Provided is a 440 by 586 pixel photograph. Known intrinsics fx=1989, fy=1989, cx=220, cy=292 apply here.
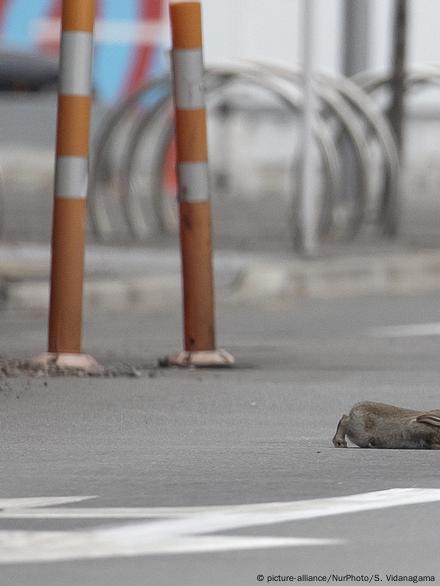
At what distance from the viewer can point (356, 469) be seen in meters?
6.51

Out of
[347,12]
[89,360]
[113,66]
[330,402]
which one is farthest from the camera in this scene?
[113,66]

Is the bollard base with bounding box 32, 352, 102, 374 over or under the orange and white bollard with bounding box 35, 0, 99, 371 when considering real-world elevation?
under

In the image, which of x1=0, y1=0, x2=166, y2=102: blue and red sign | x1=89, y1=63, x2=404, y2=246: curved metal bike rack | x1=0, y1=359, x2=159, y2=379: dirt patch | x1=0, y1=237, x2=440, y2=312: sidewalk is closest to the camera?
x1=0, y1=359, x2=159, y2=379: dirt patch

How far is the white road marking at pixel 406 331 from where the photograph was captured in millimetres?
12664

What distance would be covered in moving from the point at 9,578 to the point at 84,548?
14.4 inches

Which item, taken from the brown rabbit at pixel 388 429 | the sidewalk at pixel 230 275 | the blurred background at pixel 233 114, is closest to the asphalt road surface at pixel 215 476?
the brown rabbit at pixel 388 429

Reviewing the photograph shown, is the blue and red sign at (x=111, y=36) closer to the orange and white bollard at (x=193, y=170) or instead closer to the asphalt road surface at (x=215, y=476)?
the asphalt road surface at (x=215, y=476)

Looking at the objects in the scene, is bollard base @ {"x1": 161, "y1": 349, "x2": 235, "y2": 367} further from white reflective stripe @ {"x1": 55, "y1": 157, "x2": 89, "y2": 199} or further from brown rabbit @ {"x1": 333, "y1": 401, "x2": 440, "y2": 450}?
brown rabbit @ {"x1": 333, "y1": 401, "x2": 440, "y2": 450}

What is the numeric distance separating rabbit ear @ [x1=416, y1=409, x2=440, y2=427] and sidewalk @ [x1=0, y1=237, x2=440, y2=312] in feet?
24.3

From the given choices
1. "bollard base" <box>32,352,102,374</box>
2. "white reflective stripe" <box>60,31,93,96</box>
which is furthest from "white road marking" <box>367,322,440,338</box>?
"white reflective stripe" <box>60,31,93,96</box>

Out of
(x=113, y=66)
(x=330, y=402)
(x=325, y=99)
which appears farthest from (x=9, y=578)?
(x=113, y=66)

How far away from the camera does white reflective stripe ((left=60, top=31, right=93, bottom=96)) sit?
9656 millimetres

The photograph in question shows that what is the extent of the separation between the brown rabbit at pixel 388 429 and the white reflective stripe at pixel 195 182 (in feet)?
9.93

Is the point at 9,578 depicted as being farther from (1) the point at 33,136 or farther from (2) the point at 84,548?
(1) the point at 33,136
